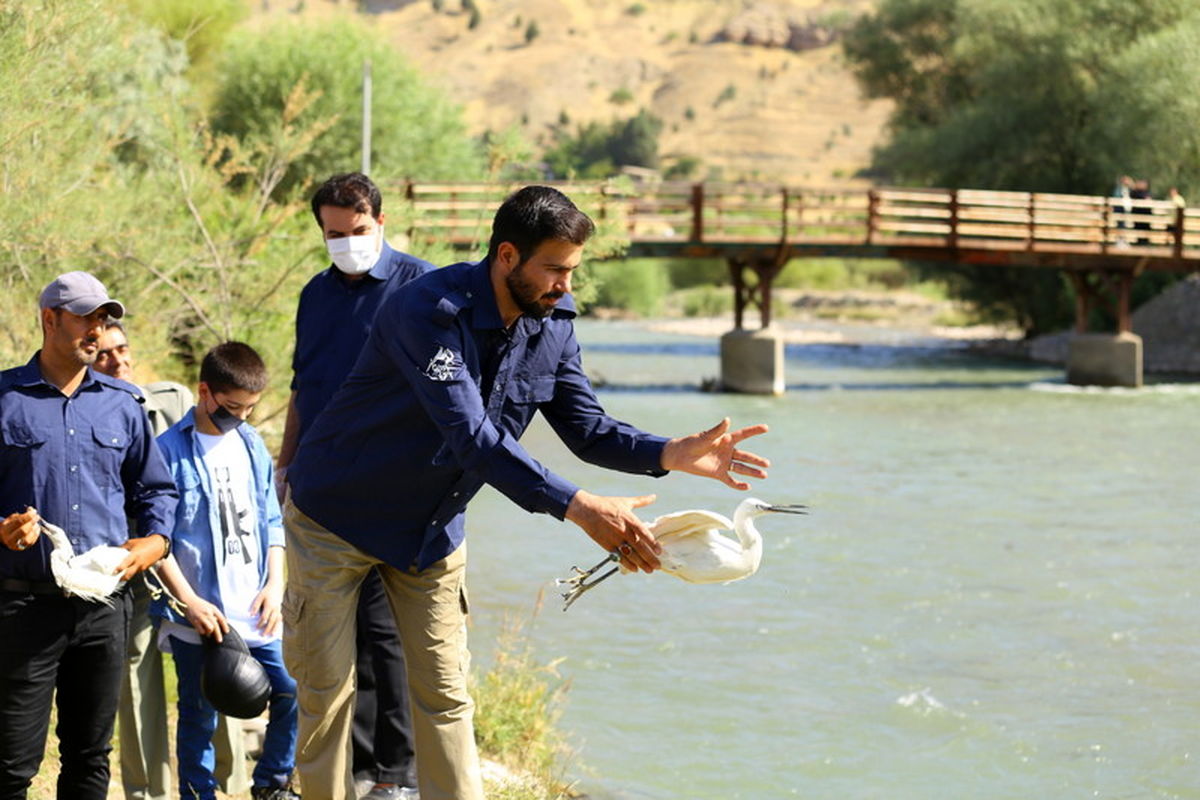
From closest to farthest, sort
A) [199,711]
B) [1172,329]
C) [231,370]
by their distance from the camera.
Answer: [231,370] < [199,711] < [1172,329]

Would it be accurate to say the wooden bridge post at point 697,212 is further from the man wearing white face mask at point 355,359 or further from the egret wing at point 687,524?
the egret wing at point 687,524

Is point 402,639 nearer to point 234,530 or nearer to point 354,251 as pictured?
point 234,530

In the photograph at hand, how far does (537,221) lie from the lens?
394 centimetres

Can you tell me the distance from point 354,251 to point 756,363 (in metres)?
26.8

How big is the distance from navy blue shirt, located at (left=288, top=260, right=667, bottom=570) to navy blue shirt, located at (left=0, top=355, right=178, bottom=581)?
539 millimetres

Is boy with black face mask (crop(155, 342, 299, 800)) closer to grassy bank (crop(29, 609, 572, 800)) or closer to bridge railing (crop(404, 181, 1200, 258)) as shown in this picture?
grassy bank (crop(29, 609, 572, 800))

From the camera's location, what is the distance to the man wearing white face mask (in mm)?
5453

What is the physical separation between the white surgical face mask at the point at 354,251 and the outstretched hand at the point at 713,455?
1613 mm

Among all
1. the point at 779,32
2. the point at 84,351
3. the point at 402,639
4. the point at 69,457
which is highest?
the point at 779,32

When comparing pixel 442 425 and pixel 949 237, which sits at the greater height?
pixel 949 237

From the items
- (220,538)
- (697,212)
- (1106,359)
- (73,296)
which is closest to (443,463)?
(73,296)

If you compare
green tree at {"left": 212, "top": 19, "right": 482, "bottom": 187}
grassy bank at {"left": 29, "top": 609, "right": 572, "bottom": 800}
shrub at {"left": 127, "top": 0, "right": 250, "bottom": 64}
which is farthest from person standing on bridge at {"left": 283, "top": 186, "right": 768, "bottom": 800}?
shrub at {"left": 127, "top": 0, "right": 250, "bottom": 64}

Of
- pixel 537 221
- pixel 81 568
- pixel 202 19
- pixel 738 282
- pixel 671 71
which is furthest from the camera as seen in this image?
pixel 671 71

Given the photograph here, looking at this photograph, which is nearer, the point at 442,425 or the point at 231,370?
the point at 442,425
